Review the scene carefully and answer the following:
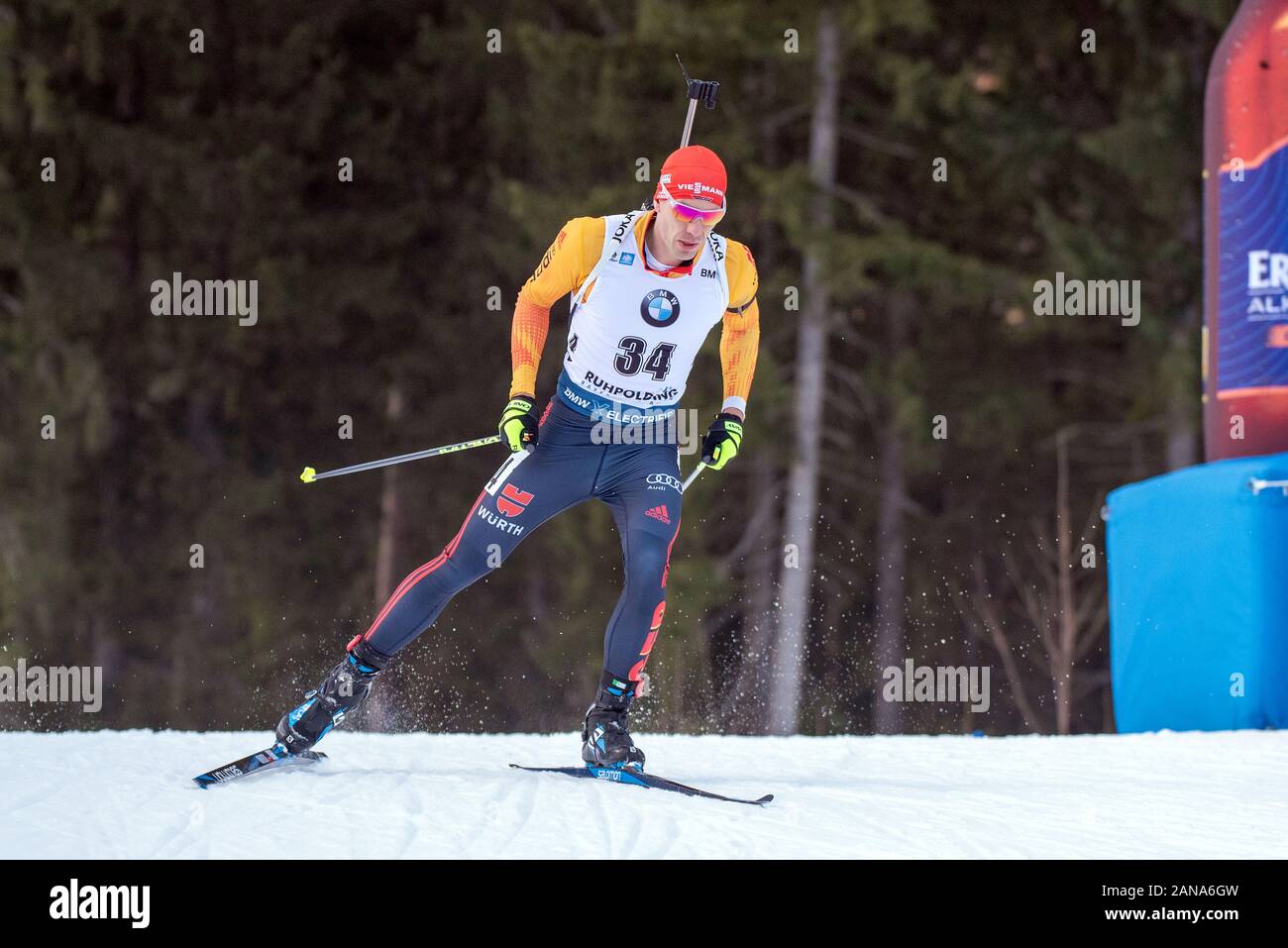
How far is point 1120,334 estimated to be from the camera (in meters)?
16.3

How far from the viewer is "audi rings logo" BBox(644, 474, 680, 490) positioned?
Result: 4.76 meters

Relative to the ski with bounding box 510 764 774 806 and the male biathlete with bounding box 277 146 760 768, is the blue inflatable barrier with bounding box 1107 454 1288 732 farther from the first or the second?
the ski with bounding box 510 764 774 806

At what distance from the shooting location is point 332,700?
4582 mm

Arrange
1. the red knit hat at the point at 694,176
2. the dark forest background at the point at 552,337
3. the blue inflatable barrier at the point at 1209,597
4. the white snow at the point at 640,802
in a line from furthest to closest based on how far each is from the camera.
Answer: the dark forest background at the point at 552,337
the blue inflatable barrier at the point at 1209,597
the red knit hat at the point at 694,176
the white snow at the point at 640,802

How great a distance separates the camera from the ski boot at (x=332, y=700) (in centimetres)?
456

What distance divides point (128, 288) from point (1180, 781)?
1508 centimetres

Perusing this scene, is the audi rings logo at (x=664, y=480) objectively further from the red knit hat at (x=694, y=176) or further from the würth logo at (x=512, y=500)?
the red knit hat at (x=694, y=176)

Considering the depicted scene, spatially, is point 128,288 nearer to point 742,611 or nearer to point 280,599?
point 280,599

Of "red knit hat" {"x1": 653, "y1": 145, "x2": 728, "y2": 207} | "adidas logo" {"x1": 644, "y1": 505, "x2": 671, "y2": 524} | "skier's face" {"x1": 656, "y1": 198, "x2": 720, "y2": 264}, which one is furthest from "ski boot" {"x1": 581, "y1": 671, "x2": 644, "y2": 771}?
"red knit hat" {"x1": 653, "y1": 145, "x2": 728, "y2": 207}

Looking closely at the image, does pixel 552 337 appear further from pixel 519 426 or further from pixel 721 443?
pixel 519 426

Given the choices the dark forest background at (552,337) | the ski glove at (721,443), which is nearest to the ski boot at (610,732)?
the ski glove at (721,443)

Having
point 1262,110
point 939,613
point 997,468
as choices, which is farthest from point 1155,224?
point 1262,110

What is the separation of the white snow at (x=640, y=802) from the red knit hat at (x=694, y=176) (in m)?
1.71

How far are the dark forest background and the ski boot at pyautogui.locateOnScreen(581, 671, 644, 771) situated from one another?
9.06 m
